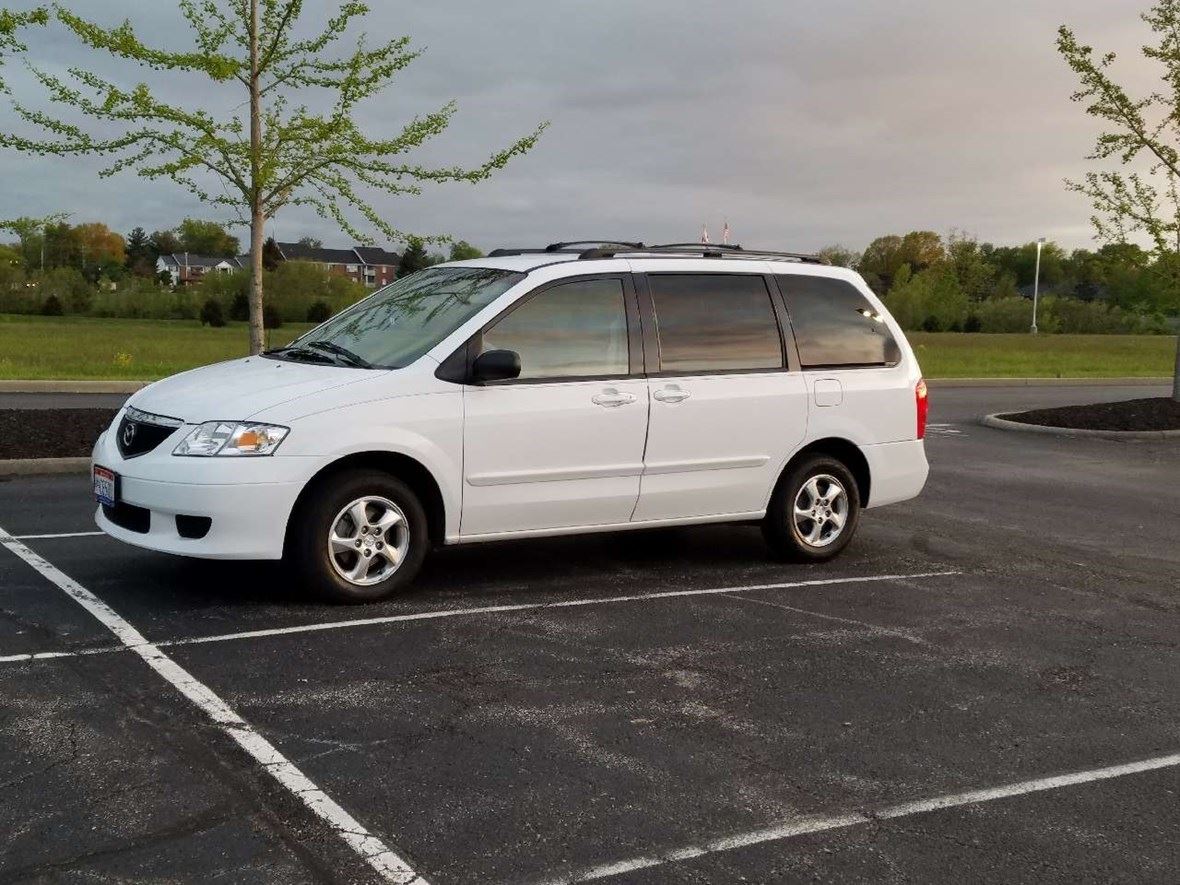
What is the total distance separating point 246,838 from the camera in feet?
13.1

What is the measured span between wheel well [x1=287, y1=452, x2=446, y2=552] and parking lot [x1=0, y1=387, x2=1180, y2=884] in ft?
1.48

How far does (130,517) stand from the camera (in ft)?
22.8

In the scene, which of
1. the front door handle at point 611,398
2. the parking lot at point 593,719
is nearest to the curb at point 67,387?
the parking lot at point 593,719

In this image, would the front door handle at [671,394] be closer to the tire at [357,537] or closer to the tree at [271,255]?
the tire at [357,537]

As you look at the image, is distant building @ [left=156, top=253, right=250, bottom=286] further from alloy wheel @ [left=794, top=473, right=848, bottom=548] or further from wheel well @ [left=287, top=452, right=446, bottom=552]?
wheel well @ [left=287, top=452, right=446, bottom=552]

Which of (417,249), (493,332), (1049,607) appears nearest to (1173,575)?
(1049,607)

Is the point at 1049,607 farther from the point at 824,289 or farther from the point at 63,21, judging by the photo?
the point at 63,21

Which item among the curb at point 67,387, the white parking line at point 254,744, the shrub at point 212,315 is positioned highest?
the shrub at point 212,315

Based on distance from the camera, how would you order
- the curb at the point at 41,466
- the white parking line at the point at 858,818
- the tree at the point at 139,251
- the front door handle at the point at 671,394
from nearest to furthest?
1. the white parking line at the point at 858,818
2. the front door handle at the point at 671,394
3. the curb at the point at 41,466
4. the tree at the point at 139,251

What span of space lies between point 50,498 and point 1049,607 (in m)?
7.55

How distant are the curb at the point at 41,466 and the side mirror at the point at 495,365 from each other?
615 centimetres

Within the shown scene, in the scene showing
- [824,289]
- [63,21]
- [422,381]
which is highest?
[63,21]

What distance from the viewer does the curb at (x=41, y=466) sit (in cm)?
1158

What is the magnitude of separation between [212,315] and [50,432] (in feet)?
160
